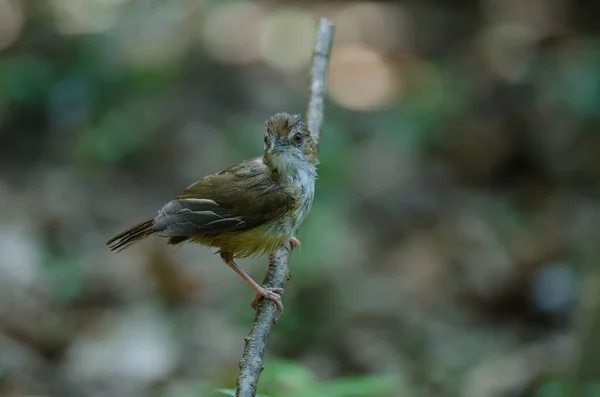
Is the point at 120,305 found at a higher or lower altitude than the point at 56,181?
lower

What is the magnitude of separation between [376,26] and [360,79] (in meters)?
2.23

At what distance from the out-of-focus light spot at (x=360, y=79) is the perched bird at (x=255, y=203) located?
7.55 m

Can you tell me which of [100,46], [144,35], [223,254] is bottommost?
[223,254]

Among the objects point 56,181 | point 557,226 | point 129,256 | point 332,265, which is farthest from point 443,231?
point 56,181

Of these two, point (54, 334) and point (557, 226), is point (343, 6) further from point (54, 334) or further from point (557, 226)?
point (54, 334)

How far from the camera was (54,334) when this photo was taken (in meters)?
6.09

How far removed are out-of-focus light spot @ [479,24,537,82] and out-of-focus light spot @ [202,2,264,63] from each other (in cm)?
369

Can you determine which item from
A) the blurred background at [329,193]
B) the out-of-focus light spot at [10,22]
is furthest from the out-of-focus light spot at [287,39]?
the out-of-focus light spot at [10,22]

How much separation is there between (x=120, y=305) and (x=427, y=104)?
5.90 m

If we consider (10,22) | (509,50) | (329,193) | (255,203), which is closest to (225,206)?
(255,203)

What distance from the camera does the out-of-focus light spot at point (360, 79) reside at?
37.7 feet

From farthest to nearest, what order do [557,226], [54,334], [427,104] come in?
[427,104] < [557,226] < [54,334]

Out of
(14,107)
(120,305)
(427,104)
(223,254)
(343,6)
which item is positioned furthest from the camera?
(343,6)

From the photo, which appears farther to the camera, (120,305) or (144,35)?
(144,35)
